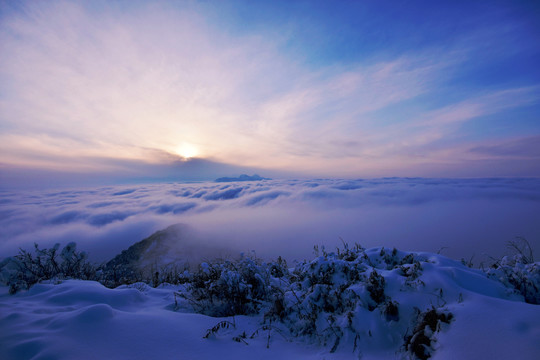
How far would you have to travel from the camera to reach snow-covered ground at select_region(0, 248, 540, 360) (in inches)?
64.9

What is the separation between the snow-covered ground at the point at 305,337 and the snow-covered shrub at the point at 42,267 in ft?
2.89

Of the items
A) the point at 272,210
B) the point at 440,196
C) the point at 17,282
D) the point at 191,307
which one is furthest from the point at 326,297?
the point at 272,210

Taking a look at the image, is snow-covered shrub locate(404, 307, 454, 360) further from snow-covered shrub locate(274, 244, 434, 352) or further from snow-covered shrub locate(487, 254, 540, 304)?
snow-covered shrub locate(487, 254, 540, 304)

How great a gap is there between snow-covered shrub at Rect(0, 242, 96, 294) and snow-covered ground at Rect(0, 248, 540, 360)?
34.7 inches

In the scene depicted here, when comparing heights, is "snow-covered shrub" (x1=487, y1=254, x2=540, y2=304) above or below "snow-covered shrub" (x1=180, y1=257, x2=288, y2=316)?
above

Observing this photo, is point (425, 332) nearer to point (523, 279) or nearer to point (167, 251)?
point (523, 279)

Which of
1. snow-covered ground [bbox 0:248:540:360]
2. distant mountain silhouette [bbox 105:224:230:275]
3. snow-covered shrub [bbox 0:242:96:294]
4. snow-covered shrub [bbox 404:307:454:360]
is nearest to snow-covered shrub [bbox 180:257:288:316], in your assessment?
snow-covered ground [bbox 0:248:540:360]

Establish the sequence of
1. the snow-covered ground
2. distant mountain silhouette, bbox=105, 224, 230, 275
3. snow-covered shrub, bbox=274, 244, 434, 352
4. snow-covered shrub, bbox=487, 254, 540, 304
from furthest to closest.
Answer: distant mountain silhouette, bbox=105, 224, 230, 275 < snow-covered shrub, bbox=487, 254, 540, 304 < snow-covered shrub, bbox=274, 244, 434, 352 < the snow-covered ground

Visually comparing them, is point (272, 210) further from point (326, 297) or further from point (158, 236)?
point (326, 297)

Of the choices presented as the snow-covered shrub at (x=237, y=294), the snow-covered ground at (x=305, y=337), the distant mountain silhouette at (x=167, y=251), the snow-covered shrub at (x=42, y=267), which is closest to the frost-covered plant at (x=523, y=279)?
the snow-covered ground at (x=305, y=337)

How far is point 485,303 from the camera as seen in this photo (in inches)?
75.8

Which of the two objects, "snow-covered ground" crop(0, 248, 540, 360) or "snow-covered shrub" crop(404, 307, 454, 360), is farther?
"snow-covered shrub" crop(404, 307, 454, 360)

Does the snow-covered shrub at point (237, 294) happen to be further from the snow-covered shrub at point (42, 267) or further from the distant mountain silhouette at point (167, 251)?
the distant mountain silhouette at point (167, 251)

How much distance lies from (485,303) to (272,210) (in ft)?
94.0
